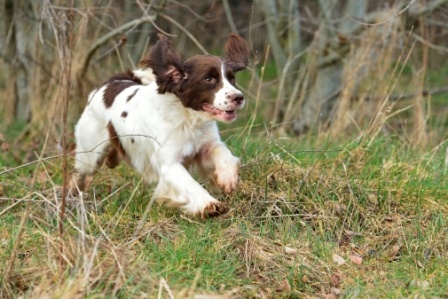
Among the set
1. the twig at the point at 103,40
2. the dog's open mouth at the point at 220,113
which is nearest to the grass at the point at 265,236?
the dog's open mouth at the point at 220,113

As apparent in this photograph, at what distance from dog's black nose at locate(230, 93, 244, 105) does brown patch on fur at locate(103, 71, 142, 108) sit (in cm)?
125

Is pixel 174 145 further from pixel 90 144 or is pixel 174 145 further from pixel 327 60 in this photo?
pixel 327 60

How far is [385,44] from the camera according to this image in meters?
7.69

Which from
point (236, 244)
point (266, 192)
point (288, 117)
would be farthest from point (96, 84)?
point (236, 244)

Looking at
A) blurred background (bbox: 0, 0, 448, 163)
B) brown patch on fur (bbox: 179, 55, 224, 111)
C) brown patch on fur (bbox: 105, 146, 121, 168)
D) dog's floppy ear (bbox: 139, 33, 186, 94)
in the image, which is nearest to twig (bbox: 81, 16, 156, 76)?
blurred background (bbox: 0, 0, 448, 163)

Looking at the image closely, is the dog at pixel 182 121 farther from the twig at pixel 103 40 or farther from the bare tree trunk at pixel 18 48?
the bare tree trunk at pixel 18 48

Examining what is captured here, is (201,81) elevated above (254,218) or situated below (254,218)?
above

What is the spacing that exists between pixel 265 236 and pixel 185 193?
54 centimetres

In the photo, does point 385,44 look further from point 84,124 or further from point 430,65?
point 430,65

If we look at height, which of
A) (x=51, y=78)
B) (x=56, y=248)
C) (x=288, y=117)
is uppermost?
(x=56, y=248)

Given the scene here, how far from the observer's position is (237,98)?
4688mm

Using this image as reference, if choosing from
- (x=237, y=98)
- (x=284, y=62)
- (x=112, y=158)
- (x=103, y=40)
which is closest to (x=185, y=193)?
(x=237, y=98)

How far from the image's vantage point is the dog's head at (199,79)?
4.77 m

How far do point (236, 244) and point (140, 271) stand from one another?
88 cm
